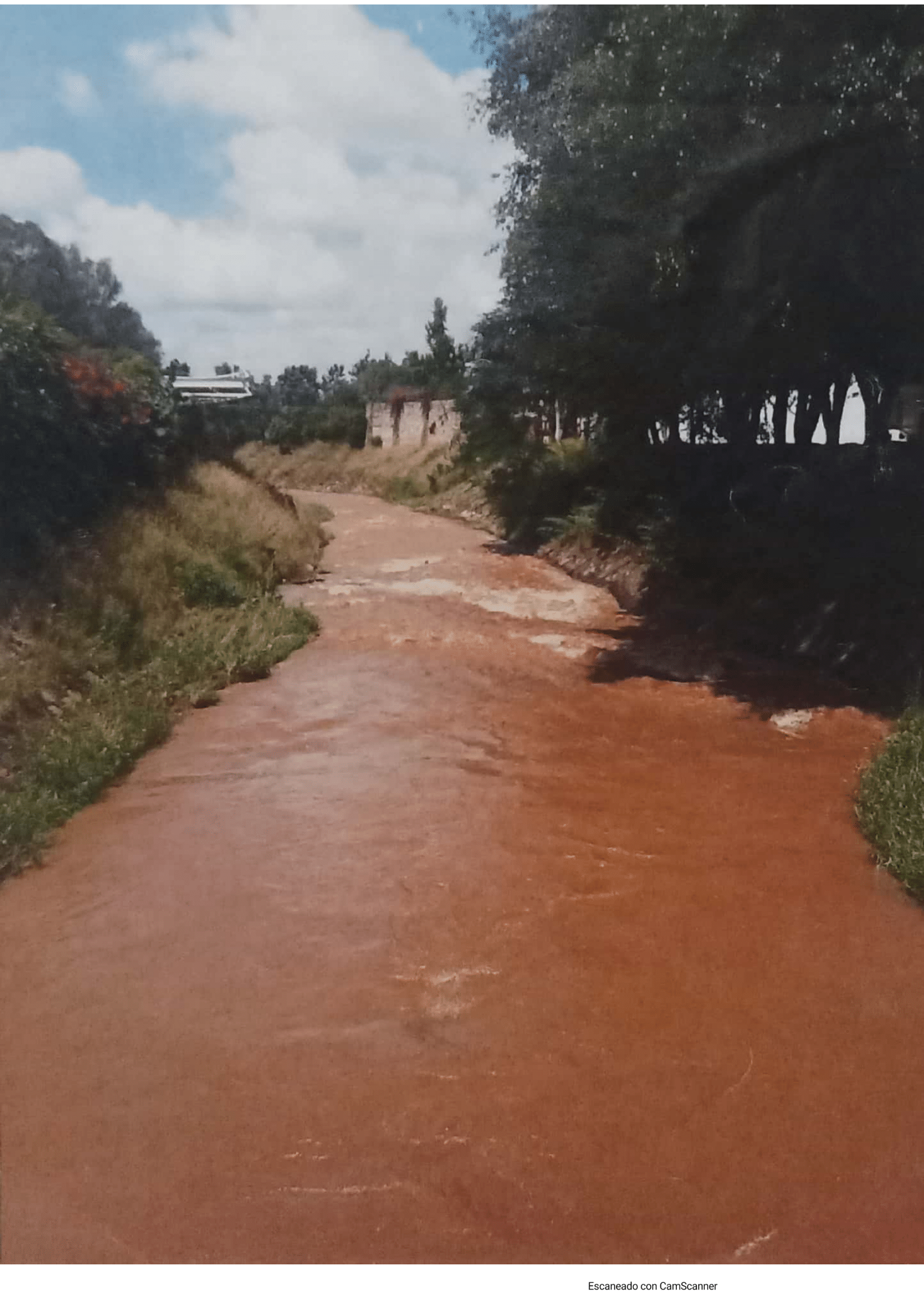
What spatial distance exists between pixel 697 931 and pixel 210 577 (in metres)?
7.81

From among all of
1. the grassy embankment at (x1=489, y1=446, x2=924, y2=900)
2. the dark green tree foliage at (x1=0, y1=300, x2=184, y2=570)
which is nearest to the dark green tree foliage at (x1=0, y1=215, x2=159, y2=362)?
the dark green tree foliage at (x1=0, y1=300, x2=184, y2=570)

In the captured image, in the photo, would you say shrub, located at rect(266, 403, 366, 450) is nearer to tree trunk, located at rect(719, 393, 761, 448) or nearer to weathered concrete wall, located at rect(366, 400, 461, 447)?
weathered concrete wall, located at rect(366, 400, 461, 447)

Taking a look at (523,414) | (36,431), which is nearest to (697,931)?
(36,431)

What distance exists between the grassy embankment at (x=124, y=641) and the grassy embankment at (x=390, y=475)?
8.11 m

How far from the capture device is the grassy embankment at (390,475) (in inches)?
947

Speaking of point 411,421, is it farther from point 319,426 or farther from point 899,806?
point 899,806

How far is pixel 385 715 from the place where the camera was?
26.1 ft

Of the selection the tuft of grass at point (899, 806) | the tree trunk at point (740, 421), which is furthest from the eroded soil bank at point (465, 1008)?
the tree trunk at point (740, 421)

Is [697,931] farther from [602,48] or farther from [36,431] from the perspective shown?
[36,431]

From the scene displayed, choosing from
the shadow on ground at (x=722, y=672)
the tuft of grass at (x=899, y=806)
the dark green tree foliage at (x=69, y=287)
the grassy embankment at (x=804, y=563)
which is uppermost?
the dark green tree foliage at (x=69, y=287)

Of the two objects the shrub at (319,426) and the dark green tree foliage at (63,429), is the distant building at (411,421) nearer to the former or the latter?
the shrub at (319,426)

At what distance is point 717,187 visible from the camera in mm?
7406

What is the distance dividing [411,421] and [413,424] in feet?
0.47

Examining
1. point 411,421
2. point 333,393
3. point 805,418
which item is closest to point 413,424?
point 411,421
